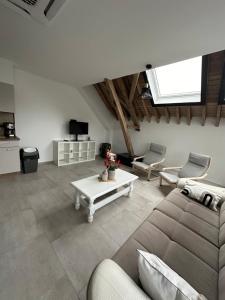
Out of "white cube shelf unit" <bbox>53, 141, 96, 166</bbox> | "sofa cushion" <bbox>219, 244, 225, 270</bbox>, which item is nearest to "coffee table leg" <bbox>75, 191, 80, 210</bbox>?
"sofa cushion" <bbox>219, 244, 225, 270</bbox>

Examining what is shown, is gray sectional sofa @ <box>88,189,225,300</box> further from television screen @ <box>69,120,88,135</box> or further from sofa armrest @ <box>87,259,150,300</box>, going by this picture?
television screen @ <box>69,120,88,135</box>

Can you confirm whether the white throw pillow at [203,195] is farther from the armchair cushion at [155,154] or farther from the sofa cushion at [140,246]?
the armchair cushion at [155,154]

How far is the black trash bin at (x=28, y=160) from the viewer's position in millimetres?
3545

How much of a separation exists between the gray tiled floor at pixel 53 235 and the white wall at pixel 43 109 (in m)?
1.36

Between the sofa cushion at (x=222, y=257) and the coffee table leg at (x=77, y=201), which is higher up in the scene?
the sofa cushion at (x=222, y=257)

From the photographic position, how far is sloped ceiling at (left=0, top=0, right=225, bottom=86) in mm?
1412

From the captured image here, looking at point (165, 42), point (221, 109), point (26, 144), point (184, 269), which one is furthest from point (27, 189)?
point (221, 109)

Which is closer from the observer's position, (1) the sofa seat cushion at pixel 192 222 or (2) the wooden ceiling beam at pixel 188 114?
(1) the sofa seat cushion at pixel 192 222

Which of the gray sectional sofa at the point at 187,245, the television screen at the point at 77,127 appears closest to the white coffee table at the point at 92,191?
the gray sectional sofa at the point at 187,245

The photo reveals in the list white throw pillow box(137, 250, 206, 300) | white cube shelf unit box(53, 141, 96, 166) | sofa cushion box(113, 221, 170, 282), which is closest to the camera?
white throw pillow box(137, 250, 206, 300)

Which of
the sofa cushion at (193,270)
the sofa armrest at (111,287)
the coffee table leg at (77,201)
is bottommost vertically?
the coffee table leg at (77,201)

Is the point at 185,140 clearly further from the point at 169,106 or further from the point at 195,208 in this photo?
the point at 195,208

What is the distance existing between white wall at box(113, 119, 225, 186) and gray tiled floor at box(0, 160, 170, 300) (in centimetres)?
167

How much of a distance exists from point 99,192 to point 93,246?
0.67 m
